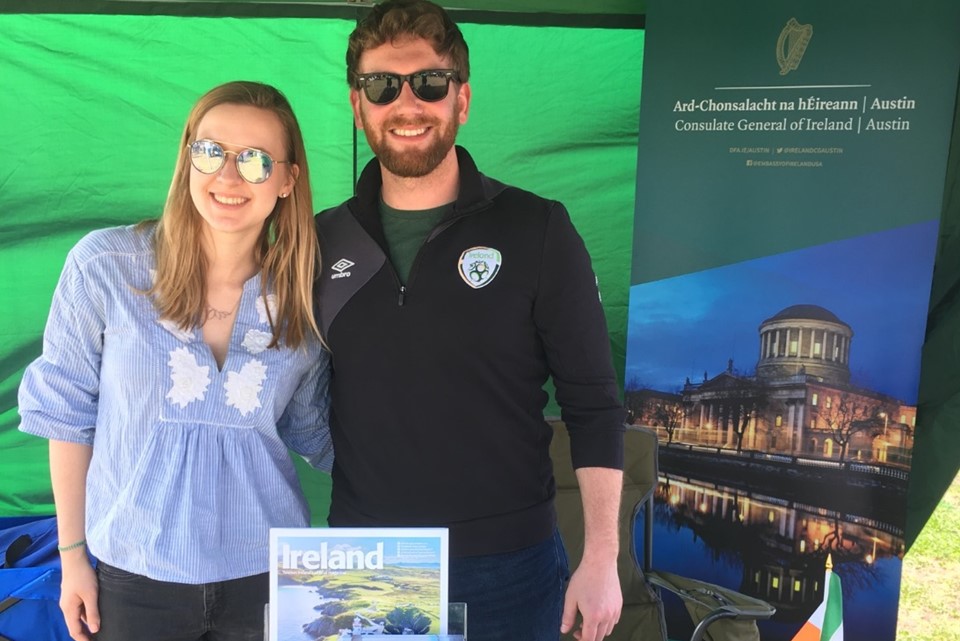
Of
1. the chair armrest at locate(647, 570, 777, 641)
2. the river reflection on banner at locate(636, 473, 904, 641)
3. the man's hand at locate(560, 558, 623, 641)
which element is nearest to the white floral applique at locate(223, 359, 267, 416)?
the man's hand at locate(560, 558, 623, 641)

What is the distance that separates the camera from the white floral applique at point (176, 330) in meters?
1.41

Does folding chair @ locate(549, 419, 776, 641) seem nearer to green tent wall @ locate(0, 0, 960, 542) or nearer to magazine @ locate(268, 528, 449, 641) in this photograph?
green tent wall @ locate(0, 0, 960, 542)

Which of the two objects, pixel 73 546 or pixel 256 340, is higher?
pixel 256 340

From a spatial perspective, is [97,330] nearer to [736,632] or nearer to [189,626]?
[189,626]

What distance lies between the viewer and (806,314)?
2.65m

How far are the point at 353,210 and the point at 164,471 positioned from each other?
64 cm

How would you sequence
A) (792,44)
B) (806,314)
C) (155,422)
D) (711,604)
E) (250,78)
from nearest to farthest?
(155,422) → (711,604) → (792,44) → (806,314) → (250,78)

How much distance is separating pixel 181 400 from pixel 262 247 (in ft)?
1.16

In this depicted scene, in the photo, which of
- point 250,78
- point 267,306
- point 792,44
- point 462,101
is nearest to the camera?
point 267,306

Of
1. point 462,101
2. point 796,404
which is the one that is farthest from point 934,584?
point 462,101

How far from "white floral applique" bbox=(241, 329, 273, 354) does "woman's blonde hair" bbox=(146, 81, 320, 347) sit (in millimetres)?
13

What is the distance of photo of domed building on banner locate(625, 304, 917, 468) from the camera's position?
8.51ft

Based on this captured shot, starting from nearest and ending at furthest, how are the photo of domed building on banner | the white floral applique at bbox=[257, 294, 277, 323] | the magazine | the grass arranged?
1. the magazine
2. the white floral applique at bbox=[257, 294, 277, 323]
3. the photo of domed building on banner
4. the grass

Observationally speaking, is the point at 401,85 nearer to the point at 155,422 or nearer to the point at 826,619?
the point at 155,422
